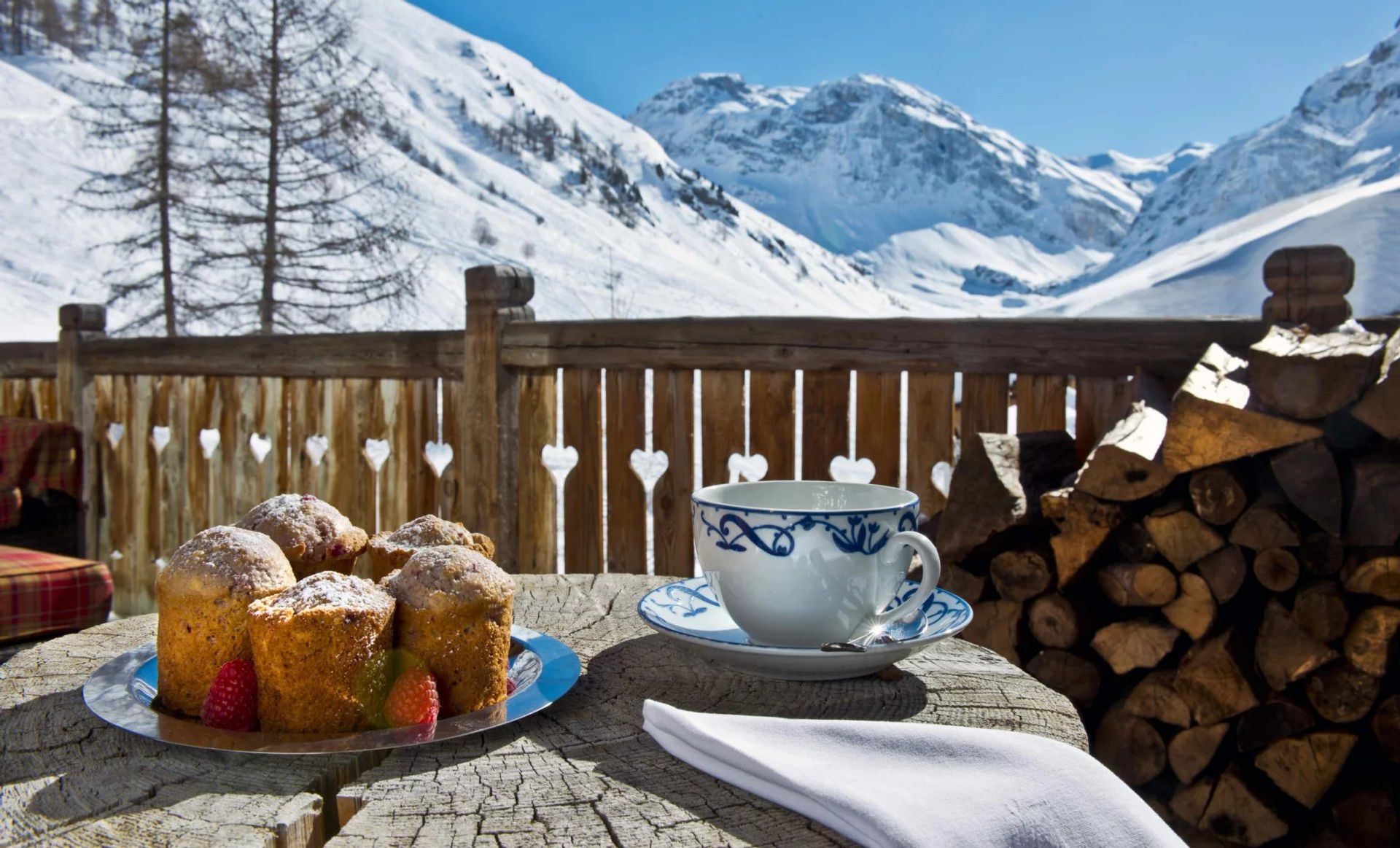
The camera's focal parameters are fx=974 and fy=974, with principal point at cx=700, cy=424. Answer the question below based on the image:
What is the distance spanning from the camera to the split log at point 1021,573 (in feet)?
6.90

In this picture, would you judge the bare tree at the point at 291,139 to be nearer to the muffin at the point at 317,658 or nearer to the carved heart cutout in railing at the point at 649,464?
the carved heart cutout in railing at the point at 649,464

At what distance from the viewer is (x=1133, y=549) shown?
6.68ft

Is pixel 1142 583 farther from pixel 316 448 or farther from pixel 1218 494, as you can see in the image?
pixel 316 448

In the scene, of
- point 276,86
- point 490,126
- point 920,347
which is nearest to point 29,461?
point 920,347

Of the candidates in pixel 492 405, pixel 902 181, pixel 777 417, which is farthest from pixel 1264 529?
pixel 902 181

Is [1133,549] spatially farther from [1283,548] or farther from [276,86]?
[276,86]

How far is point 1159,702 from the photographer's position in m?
2.09

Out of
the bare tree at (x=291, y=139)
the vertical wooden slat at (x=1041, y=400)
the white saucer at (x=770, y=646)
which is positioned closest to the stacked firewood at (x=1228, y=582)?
the vertical wooden slat at (x=1041, y=400)

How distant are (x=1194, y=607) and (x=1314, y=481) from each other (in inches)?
13.6

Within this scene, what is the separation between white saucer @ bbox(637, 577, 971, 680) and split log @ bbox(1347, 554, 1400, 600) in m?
1.22

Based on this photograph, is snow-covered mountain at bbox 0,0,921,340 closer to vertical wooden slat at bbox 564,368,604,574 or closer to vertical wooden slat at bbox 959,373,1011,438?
vertical wooden slat at bbox 564,368,604,574

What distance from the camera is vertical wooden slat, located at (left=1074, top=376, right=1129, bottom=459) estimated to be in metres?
2.33

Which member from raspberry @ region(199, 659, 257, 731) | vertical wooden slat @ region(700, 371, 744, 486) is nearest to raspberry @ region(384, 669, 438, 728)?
raspberry @ region(199, 659, 257, 731)

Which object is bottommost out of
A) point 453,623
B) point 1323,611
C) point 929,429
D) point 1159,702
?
point 1159,702
